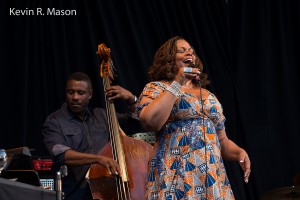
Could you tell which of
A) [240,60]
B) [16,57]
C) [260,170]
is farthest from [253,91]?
[16,57]

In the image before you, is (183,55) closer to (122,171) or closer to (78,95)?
(122,171)

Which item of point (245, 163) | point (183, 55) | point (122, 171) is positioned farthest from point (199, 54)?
point (245, 163)

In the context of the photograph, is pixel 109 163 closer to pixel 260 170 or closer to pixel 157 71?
pixel 157 71

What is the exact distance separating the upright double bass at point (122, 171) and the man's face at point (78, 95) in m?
0.46

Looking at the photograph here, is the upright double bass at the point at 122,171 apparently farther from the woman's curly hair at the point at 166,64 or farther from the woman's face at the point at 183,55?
the woman's face at the point at 183,55

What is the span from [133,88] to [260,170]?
42.7 inches

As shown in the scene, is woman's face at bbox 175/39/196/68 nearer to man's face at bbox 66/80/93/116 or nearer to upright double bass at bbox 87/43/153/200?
upright double bass at bbox 87/43/153/200

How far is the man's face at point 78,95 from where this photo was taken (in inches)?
152

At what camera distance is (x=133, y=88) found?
14.7ft

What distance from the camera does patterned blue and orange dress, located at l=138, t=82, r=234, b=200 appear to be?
9.24 feet

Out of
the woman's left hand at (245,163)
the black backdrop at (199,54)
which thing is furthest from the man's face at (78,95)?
the woman's left hand at (245,163)

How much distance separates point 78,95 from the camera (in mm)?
3891

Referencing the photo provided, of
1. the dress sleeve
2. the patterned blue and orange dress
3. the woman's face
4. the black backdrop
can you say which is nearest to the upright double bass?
the patterned blue and orange dress

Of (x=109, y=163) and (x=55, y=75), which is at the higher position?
(x=55, y=75)
